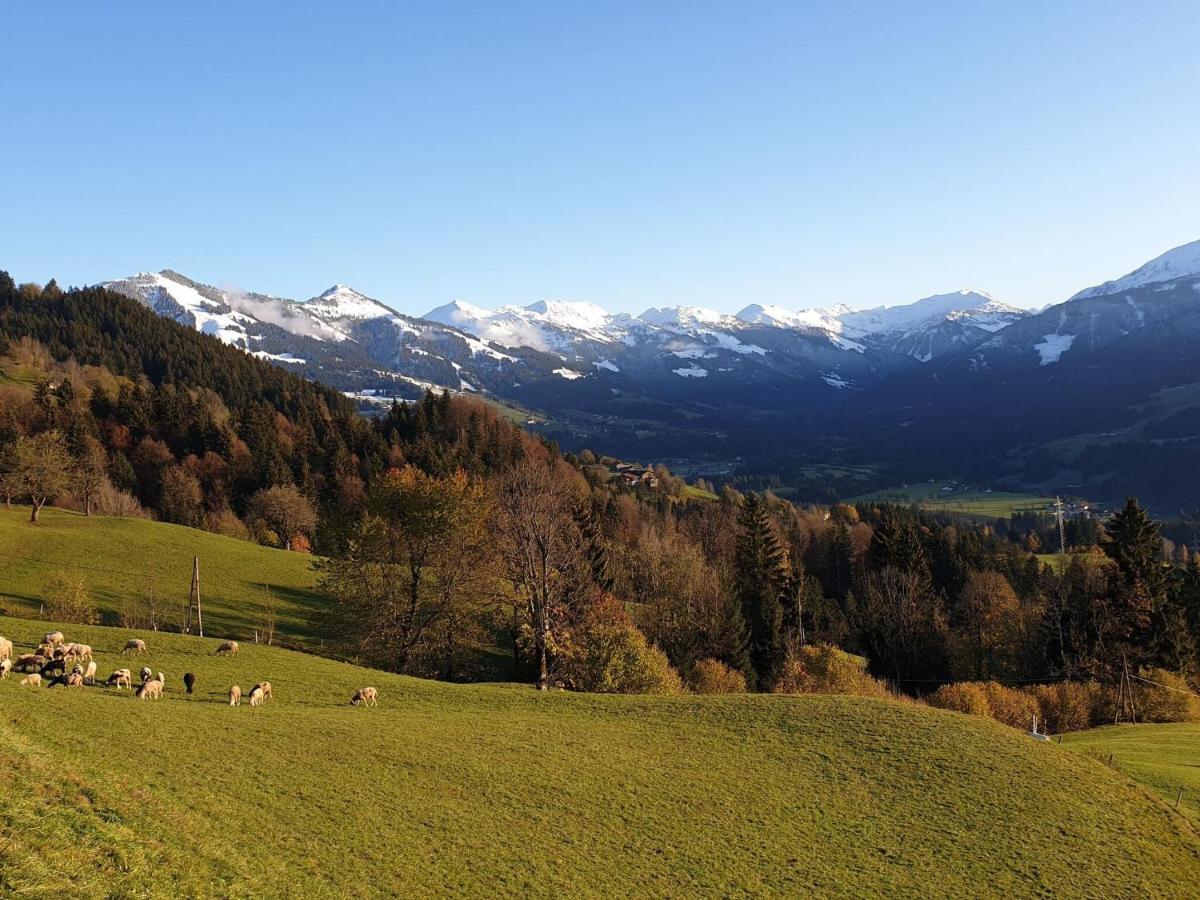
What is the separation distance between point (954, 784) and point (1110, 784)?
861 centimetres

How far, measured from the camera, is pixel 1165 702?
72750mm

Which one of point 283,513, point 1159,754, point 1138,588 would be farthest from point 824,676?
point 283,513

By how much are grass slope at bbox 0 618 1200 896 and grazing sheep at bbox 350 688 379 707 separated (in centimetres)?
85

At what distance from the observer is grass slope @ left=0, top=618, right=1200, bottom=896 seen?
16.0m

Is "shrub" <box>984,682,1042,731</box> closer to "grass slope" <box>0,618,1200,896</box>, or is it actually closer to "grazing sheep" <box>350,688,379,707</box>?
"grass slope" <box>0,618,1200,896</box>

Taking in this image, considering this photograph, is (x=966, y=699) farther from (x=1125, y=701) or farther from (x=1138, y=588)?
(x=1138, y=588)

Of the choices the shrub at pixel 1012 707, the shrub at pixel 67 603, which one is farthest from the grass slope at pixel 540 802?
the shrub at pixel 1012 707

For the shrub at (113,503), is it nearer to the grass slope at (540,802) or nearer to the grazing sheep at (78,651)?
the grass slope at (540,802)

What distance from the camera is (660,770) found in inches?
1161

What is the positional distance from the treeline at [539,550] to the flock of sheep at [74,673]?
75.7 ft

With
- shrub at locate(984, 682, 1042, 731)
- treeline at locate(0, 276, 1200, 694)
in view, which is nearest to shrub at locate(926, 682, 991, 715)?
shrub at locate(984, 682, 1042, 731)

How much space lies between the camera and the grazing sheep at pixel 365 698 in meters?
37.4

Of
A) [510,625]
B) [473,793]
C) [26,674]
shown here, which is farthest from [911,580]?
[26,674]

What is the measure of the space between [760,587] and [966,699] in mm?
32396
